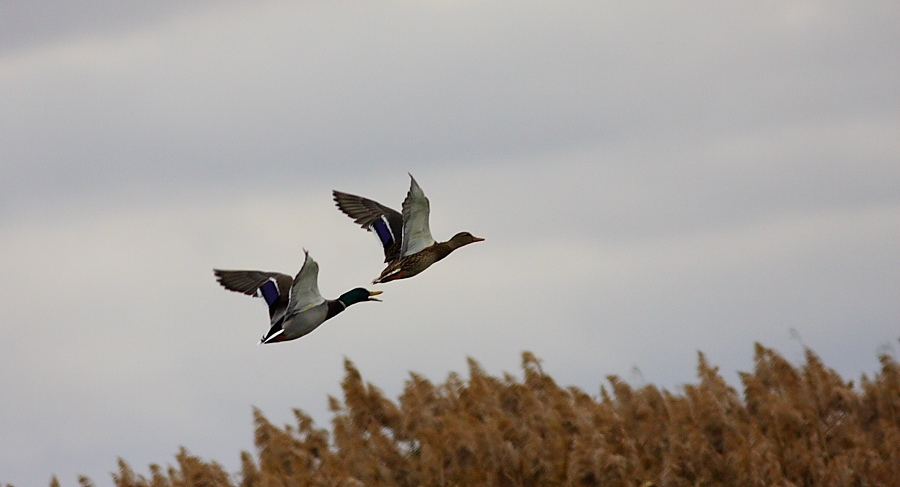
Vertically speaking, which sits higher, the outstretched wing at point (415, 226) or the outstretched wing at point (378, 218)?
the outstretched wing at point (378, 218)

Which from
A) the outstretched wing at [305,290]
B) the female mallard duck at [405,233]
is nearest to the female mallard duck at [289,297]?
the outstretched wing at [305,290]

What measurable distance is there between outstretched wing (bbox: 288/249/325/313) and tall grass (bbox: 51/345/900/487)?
1.19m

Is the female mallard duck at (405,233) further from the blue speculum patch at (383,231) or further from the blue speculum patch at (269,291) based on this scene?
the blue speculum patch at (269,291)

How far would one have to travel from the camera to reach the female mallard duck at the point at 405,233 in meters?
25.6

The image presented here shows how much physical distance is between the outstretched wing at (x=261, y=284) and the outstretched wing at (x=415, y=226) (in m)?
2.11

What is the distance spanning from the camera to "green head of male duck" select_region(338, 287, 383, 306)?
84.3 ft

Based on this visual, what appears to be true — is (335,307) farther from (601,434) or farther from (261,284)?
(601,434)

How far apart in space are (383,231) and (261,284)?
3451mm

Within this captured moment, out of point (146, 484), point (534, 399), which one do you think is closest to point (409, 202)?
point (534, 399)

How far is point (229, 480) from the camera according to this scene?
24.5 m

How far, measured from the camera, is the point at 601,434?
21031mm

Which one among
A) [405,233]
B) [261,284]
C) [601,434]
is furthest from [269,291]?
[601,434]

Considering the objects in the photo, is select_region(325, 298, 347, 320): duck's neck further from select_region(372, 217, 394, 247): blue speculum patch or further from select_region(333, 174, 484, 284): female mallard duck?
select_region(372, 217, 394, 247): blue speculum patch

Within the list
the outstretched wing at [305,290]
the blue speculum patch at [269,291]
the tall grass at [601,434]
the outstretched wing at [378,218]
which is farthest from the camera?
the outstretched wing at [378,218]
